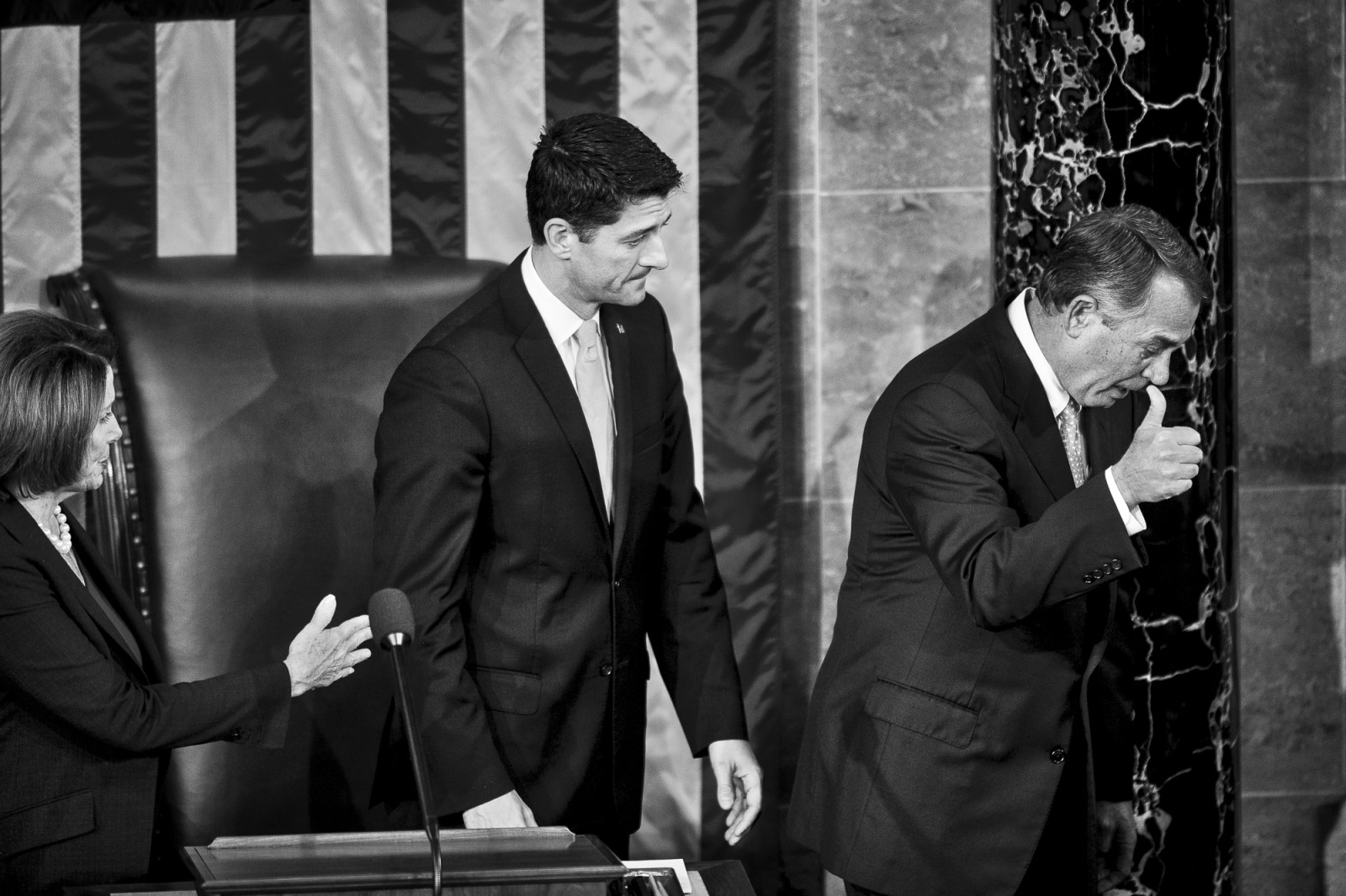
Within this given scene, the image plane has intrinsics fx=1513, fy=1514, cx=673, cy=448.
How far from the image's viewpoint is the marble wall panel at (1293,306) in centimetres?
359

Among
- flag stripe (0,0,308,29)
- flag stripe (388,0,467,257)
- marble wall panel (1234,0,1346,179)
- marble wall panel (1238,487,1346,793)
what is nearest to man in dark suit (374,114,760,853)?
flag stripe (388,0,467,257)

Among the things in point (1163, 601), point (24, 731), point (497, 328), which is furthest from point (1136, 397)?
point (24, 731)

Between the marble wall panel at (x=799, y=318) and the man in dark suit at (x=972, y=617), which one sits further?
the marble wall panel at (x=799, y=318)

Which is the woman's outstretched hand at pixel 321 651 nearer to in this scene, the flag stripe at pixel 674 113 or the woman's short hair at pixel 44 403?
the woman's short hair at pixel 44 403

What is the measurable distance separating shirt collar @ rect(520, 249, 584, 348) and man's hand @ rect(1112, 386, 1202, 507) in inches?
35.0

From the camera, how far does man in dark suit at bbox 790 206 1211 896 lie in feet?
7.45

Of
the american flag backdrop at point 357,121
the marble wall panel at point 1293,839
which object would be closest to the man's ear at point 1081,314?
the american flag backdrop at point 357,121

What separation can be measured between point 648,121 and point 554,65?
0.25 m

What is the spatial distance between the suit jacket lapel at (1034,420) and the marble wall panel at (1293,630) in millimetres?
1517

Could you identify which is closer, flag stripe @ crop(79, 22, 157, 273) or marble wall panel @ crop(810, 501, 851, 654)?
flag stripe @ crop(79, 22, 157, 273)

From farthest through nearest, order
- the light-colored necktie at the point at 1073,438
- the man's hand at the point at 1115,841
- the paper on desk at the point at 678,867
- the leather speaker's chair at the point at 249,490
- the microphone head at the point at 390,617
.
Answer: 1. the leather speaker's chair at the point at 249,490
2. the man's hand at the point at 1115,841
3. the light-colored necktie at the point at 1073,438
4. the paper on desk at the point at 678,867
5. the microphone head at the point at 390,617

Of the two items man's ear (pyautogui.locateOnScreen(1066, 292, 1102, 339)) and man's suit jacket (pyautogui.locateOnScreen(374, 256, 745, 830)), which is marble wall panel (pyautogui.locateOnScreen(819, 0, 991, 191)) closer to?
man's suit jacket (pyautogui.locateOnScreen(374, 256, 745, 830))

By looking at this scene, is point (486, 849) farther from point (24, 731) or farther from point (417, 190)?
point (417, 190)

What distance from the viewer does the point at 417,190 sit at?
3447 mm
